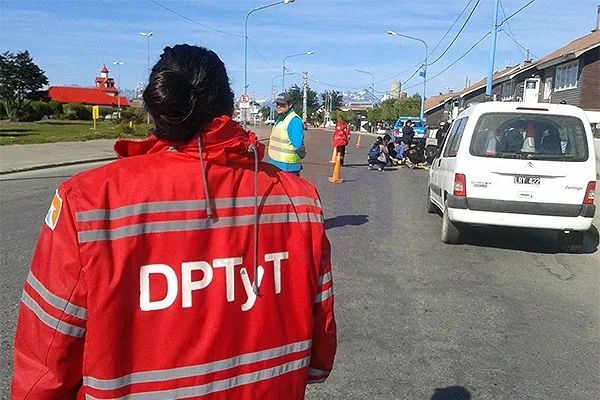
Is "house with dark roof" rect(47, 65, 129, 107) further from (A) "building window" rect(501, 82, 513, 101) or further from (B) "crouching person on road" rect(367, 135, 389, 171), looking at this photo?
(B) "crouching person on road" rect(367, 135, 389, 171)

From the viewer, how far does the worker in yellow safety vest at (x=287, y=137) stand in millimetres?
7980

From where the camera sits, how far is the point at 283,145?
319 inches

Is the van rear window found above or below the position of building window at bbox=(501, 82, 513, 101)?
below

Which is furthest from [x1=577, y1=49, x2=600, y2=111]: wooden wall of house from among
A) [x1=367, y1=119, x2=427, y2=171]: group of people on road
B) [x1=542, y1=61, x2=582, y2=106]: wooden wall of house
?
[x1=367, y1=119, x2=427, y2=171]: group of people on road

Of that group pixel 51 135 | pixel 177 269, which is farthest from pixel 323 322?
pixel 51 135

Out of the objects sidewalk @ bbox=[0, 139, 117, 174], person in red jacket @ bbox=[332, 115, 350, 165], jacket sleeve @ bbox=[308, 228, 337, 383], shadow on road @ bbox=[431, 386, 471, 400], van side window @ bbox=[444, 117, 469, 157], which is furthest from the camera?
sidewalk @ bbox=[0, 139, 117, 174]

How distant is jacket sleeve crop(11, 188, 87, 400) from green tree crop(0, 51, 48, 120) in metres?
64.3

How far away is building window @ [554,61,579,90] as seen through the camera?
33.6 metres

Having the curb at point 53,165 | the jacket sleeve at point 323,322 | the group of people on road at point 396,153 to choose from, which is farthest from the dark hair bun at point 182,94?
the group of people on road at point 396,153

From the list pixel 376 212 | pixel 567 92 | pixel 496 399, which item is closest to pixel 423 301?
Answer: pixel 496 399

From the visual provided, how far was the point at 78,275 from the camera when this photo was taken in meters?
1.52

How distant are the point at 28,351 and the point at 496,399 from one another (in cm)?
326

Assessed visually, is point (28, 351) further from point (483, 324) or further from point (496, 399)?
point (483, 324)

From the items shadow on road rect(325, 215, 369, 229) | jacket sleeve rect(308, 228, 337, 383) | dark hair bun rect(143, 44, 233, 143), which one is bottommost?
shadow on road rect(325, 215, 369, 229)
